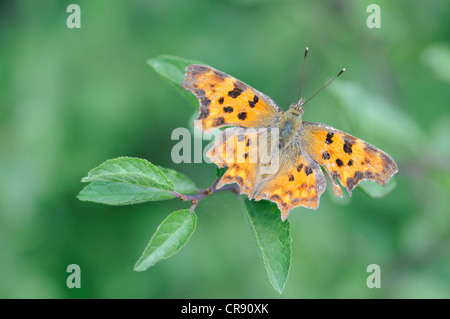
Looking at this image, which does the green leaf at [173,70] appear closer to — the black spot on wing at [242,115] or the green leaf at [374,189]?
the black spot on wing at [242,115]

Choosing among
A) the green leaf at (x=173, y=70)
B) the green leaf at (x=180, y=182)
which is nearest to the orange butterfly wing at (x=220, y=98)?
the green leaf at (x=173, y=70)

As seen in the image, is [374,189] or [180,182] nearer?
[180,182]

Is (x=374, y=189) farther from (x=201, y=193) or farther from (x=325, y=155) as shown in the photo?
(x=201, y=193)

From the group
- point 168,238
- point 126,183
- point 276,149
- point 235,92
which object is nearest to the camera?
point 168,238

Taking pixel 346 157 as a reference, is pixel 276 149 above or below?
above

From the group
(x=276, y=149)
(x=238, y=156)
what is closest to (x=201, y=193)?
(x=238, y=156)

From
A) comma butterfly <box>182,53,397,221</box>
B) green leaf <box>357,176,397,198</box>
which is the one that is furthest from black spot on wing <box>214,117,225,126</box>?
green leaf <box>357,176,397,198</box>

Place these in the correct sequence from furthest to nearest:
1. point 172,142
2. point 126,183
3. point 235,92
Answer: point 172,142, point 235,92, point 126,183

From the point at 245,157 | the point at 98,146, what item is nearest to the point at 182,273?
the point at 98,146

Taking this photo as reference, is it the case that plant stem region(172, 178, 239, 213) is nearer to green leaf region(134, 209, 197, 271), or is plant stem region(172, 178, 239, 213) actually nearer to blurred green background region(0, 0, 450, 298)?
green leaf region(134, 209, 197, 271)
